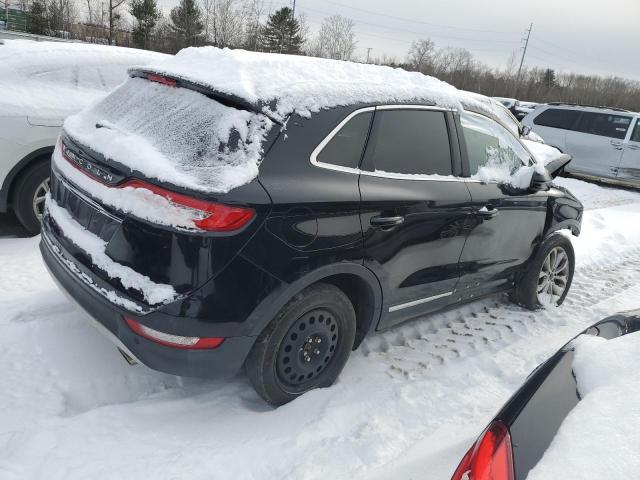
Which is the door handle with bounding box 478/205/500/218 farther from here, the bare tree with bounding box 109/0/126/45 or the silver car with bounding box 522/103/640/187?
the bare tree with bounding box 109/0/126/45

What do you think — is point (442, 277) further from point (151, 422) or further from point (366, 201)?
point (151, 422)

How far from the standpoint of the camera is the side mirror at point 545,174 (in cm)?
396

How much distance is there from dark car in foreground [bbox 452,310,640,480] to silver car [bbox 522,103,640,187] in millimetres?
12645

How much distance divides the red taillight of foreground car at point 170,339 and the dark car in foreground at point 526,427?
4.06 feet

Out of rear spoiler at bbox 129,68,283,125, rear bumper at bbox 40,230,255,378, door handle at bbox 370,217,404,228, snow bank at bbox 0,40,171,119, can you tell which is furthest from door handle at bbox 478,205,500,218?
snow bank at bbox 0,40,171,119

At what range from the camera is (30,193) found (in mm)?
4574

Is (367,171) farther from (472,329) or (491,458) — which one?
(472,329)

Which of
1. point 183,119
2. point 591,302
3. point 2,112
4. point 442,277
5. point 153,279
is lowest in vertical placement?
point 591,302

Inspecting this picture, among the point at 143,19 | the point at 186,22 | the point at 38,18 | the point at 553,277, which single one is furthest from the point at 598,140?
the point at 38,18

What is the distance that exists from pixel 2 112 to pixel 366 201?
11.5 ft

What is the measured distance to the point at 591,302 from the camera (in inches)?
195

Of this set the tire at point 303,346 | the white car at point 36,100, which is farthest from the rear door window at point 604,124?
the tire at point 303,346

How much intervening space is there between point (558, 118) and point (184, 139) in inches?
529

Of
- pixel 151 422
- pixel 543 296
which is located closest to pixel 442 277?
pixel 543 296
